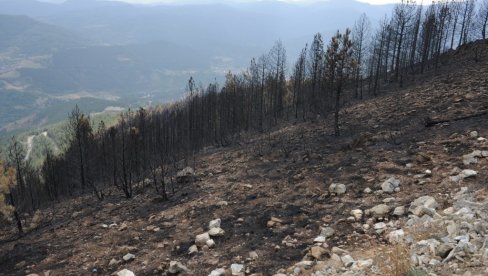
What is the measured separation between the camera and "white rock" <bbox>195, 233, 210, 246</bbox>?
558 inches

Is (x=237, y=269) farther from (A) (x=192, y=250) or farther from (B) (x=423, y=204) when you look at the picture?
(B) (x=423, y=204)

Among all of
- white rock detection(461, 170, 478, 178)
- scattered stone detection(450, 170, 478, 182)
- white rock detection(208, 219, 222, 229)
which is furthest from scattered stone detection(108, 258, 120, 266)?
white rock detection(461, 170, 478, 178)

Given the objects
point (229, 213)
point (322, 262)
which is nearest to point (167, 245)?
point (229, 213)

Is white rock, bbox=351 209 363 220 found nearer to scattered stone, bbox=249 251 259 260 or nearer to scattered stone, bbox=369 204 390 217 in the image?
scattered stone, bbox=369 204 390 217

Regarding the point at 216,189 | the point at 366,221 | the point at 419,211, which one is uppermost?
the point at 419,211

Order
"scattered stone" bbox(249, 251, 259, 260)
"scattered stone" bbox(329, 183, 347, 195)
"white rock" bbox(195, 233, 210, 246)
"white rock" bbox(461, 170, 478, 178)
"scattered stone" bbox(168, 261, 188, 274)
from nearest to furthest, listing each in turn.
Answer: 1. "scattered stone" bbox(249, 251, 259, 260)
2. "scattered stone" bbox(168, 261, 188, 274)
3. "white rock" bbox(461, 170, 478, 178)
4. "white rock" bbox(195, 233, 210, 246)
5. "scattered stone" bbox(329, 183, 347, 195)

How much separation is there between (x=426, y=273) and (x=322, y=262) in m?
3.01

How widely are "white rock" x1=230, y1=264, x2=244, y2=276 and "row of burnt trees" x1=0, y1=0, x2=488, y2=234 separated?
64.3 ft

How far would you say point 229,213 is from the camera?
17.2 m

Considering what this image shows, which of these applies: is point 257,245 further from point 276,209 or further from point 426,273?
point 426,273

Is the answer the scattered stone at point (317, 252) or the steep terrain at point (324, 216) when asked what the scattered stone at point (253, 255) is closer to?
the steep terrain at point (324, 216)

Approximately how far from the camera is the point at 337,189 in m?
16.0

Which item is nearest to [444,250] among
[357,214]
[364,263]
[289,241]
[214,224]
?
[364,263]

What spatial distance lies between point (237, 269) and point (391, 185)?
686cm
